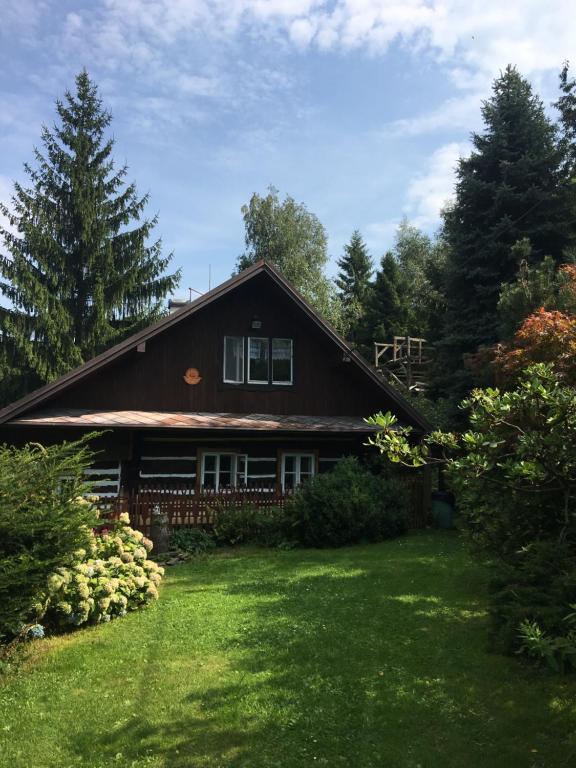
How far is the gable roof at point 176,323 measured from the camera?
553 inches

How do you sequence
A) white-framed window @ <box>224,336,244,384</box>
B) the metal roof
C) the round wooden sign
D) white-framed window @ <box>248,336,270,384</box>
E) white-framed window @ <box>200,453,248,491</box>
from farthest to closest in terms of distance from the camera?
1. white-framed window @ <box>248,336,270,384</box>
2. white-framed window @ <box>224,336,244,384</box>
3. white-framed window @ <box>200,453,248,491</box>
4. the round wooden sign
5. the metal roof

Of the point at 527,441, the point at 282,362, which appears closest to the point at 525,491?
the point at 527,441

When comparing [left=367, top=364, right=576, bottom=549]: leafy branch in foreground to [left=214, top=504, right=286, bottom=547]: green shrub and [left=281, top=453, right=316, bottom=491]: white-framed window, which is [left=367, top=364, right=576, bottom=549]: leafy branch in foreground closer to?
[left=214, top=504, right=286, bottom=547]: green shrub

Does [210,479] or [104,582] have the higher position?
[210,479]

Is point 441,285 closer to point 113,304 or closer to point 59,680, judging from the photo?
point 113,304

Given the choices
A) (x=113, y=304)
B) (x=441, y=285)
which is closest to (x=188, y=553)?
(x=441, y=285)

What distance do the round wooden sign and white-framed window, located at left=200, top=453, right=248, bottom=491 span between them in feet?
6.60

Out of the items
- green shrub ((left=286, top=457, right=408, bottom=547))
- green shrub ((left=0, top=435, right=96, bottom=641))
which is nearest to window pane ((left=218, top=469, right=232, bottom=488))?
green shrub ((left=286, top=457, right=408, bottom=547))

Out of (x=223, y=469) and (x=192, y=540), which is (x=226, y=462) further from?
(x=192, y=540)

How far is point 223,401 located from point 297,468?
9.81ft

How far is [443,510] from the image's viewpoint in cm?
1622

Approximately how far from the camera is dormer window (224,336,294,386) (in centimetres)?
1711

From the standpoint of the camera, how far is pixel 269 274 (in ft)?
54.6

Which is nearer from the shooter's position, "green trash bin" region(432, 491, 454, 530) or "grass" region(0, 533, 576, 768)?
"grass" region(0, 533, 576, 768)
